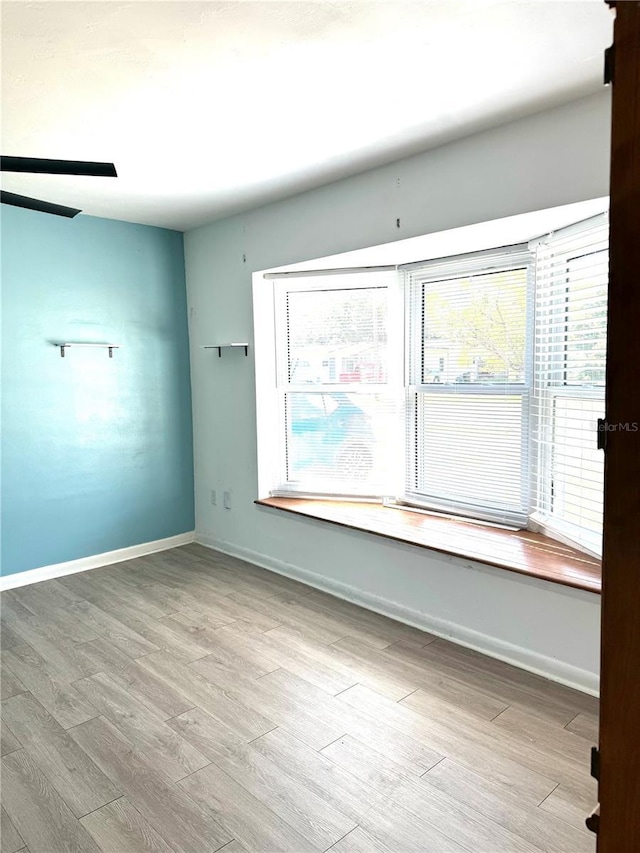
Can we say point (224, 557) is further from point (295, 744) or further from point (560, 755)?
point (560, 755)

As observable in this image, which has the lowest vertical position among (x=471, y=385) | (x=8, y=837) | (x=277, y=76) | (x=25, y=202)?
(x=8, y=837)

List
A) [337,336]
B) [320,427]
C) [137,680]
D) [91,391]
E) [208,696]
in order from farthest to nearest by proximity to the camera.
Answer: [91,391]
[320,427]
[337,336]
[137,680]
[208,696]

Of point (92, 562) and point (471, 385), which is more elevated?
point (471, 385)

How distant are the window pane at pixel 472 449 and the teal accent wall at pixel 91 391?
7.06 feet

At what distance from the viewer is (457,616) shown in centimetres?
294

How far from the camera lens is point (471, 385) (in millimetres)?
3316

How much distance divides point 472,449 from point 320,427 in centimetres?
112

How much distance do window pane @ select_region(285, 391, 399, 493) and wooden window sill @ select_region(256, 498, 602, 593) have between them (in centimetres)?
20

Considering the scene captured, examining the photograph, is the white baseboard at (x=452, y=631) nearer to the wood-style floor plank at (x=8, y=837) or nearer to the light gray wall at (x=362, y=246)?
the light gray wall at (x=362, y=246)

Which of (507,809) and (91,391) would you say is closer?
(507,809)

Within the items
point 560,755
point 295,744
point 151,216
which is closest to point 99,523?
point 151,216

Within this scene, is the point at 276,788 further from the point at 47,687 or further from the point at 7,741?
the point at 47,687

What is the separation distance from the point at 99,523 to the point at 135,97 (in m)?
2.99

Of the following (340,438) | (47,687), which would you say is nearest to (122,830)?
(47,687)
